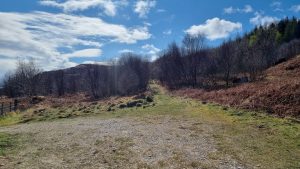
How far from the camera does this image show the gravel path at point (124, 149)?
36.8 ft

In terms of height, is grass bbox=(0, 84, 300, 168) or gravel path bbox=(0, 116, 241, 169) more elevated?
grass bbox=(0, 84, 300, 168)

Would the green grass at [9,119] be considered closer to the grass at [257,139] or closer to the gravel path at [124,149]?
the gravel path at [124,149]

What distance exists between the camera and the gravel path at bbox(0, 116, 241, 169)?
11.2m

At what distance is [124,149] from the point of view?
13.7m

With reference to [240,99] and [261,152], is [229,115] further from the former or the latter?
[261,152]

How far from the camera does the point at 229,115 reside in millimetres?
23391

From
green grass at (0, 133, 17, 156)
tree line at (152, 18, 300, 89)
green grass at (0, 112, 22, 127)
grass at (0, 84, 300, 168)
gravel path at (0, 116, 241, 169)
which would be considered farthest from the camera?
tree line at (152, 18, 300, 89)

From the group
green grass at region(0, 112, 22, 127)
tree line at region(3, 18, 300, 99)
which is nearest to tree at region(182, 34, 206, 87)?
tree line at region(3, 18, 300, 99)

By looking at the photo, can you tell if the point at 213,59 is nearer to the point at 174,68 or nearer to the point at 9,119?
the point at 174,68

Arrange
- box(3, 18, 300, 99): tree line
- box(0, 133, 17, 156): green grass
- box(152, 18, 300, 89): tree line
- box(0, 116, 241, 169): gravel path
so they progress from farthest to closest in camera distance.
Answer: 1. box(3, 18, 300, 99): tree line
2. box(152, 18, 300, 89): tree line
3. box(0, 133, 17, 156): green grass
4. box(0, 116, 241, 169): gravel path

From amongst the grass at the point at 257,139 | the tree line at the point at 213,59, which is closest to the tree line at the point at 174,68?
the tree line at the point at 213,59

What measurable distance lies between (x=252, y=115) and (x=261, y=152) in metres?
10.5

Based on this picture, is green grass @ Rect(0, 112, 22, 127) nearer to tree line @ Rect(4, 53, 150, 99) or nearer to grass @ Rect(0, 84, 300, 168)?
grass @ Rect(0, 84, 300, 168)

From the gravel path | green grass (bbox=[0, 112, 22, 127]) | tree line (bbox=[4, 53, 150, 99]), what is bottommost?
green grass (bbox=[0, 112, 22, 127])
